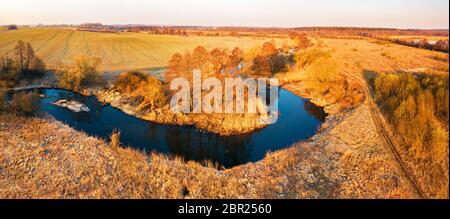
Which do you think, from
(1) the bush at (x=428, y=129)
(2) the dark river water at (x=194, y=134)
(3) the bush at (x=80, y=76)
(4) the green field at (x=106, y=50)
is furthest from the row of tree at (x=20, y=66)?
(1) the bush at (x=428, y=129)

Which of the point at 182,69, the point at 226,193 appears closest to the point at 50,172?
the point at 226,193

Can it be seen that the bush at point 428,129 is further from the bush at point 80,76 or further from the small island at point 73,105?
the bush at point 80,76

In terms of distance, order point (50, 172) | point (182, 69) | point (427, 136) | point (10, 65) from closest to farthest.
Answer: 1. point (427, 136)
2. point (50, 172)
3. point (182, 69)
4. point (10, 65)

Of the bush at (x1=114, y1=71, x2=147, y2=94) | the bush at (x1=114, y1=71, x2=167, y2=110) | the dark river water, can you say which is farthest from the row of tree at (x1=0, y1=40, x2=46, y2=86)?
the bush at (x1=114, y1=71, x2=147, y2=94)

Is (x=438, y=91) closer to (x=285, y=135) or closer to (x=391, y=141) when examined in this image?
(x=391, y=141)

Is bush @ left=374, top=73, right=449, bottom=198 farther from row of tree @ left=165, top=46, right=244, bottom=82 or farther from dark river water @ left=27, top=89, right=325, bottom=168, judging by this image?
row of tree @ left=165, top=46, right=244, bottom=82

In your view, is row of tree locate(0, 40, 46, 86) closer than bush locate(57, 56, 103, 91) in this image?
No

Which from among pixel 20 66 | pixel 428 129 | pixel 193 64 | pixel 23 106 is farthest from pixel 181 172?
pixel 20 66

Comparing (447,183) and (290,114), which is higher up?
(447,183)

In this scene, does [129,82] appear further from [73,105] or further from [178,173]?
[178,173]
